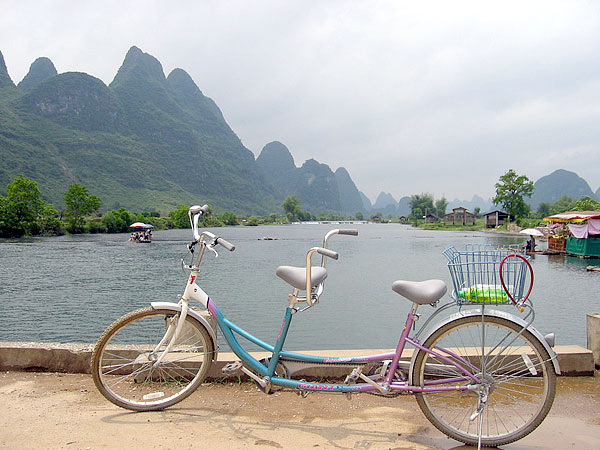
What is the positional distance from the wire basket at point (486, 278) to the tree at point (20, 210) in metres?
77.9

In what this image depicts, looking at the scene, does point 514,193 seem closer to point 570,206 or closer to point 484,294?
point 570,206

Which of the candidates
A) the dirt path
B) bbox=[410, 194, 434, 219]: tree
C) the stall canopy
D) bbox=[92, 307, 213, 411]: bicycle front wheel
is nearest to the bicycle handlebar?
bbox=[92, 307, 213, 411]: bicycle front wheel

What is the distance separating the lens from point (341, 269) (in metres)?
31.6

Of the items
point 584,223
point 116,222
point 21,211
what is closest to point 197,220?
point 584,223

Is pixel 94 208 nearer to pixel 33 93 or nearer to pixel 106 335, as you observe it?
pixel 106 335

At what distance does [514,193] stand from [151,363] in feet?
309

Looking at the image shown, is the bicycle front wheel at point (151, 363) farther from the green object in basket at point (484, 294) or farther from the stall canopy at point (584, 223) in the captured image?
the stall canopy at point (584, 223)

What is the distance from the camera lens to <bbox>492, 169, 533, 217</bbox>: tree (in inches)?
3435

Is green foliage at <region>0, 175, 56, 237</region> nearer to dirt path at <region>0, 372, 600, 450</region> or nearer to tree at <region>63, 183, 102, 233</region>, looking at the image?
tree at <region>63, 183, 102, 233</region>

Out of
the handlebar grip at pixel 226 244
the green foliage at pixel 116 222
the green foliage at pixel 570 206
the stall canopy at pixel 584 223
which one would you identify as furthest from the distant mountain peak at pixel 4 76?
the handlebar grip at pixel 226 244

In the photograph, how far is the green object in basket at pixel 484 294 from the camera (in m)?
2.90

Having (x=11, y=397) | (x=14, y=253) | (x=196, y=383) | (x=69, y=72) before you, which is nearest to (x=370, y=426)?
(x=196, y=383)

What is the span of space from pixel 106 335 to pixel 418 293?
88.4 inches

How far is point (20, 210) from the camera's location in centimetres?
7006
